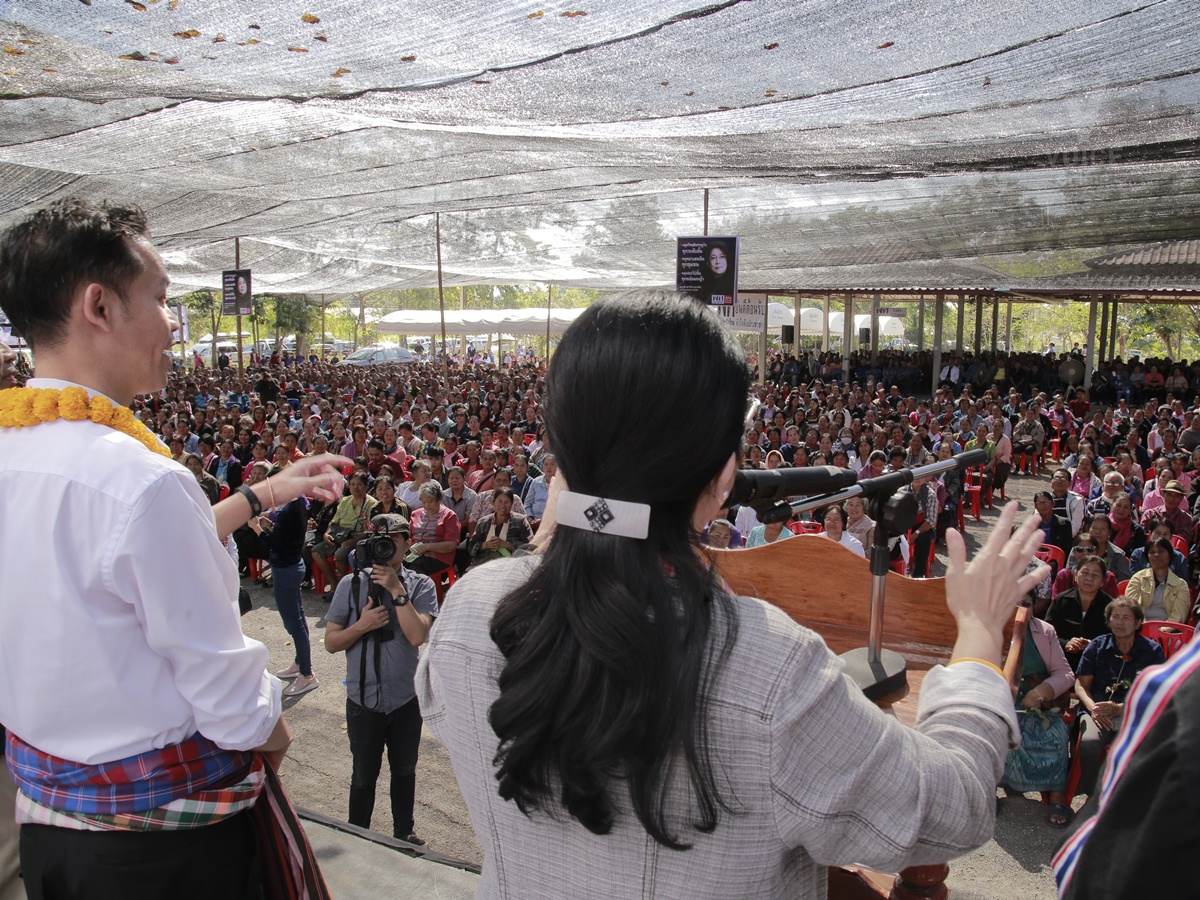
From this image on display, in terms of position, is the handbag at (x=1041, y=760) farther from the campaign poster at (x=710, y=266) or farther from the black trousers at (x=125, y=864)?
the campaign poster at (x=710, y=266)

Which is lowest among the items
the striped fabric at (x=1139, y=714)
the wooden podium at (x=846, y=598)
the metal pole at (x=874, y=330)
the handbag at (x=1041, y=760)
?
the handbag at (x=1041, y=760)

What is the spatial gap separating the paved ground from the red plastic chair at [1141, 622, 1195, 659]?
3.77ft

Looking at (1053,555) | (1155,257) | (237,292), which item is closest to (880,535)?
(1053,555)

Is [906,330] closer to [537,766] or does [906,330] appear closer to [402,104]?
[402,104]

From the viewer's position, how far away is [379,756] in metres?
4.10

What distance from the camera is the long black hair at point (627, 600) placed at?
88cm

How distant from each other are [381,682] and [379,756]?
38 cm

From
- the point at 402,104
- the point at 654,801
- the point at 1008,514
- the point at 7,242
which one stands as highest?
the point at 402,104

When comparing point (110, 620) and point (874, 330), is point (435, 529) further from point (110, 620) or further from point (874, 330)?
point (874, 330)

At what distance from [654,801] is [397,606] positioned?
3.20 meters

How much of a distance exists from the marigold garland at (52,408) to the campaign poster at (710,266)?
7.75 m

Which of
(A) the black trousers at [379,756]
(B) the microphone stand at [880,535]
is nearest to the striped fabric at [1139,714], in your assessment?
(B) the microphone stand at [880,535]

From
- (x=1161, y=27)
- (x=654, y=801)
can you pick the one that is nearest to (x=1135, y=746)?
(x=654, y=801)

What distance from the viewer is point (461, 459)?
10.3 m
